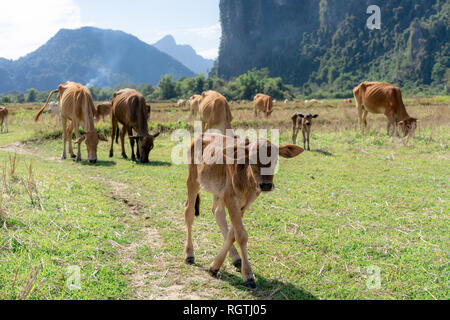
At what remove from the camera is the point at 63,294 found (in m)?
3.82

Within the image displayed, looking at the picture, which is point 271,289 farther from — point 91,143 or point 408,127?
point 408,127

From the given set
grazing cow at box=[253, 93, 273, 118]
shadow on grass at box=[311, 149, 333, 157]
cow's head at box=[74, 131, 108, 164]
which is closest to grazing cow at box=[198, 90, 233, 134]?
cow's head at box=[74, 131, 108, 164]

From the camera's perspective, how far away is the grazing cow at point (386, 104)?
15520 mm

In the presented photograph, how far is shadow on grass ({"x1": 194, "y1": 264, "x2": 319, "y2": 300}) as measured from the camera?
4.08m

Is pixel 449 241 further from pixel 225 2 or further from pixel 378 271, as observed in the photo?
pixel 225 2

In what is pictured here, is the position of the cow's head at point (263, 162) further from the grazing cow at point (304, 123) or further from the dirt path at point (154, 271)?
the grazing cow at point (304, 123)

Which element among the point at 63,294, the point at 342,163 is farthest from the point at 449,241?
the point at 342,163

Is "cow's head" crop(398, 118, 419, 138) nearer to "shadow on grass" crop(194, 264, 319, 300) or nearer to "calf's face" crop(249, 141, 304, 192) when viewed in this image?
"shadow on grass" crop(194, 264, 319, 300)

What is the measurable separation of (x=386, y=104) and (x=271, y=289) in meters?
14.9

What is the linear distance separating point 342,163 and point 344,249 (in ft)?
22.5

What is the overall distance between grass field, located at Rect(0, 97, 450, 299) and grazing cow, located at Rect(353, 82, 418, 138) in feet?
18.2

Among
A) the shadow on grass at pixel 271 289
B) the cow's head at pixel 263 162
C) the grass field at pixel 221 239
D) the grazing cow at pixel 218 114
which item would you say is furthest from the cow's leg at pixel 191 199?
the grazing cow at pixel 218 114

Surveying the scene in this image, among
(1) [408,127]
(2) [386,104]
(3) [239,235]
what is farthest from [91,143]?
(2) [386,104]

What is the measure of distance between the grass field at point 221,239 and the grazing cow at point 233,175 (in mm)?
462
